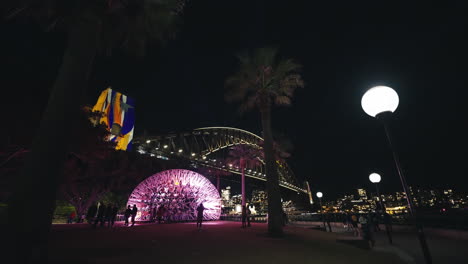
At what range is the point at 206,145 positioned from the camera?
78.9 m

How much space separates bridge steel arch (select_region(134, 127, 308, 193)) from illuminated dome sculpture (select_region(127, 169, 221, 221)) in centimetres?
3747

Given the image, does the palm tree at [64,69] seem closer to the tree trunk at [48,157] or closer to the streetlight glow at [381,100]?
the tree trunk at [48,157]

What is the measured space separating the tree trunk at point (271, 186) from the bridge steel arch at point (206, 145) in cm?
4939

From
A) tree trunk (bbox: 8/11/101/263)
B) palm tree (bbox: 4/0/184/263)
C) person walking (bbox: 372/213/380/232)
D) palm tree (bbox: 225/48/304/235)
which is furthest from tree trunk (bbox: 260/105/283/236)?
tree trunk (bbox: 8/11/101/263)

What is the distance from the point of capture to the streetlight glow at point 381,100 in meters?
4.45

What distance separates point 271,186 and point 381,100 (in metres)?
8.41

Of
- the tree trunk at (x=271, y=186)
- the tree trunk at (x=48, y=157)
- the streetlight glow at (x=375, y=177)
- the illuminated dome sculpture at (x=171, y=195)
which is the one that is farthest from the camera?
the illuminated dome sculpture at (x=171, y=195)

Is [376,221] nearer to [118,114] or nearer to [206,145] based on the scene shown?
[118,114]

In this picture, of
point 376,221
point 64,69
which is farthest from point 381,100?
point 376,221

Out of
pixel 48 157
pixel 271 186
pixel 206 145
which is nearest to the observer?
pixel 48 157

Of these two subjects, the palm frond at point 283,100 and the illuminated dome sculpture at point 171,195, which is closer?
the palm frond at point 283,100

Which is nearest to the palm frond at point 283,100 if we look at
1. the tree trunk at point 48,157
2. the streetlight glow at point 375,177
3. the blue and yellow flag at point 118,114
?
the streetlight glow at point 375,177

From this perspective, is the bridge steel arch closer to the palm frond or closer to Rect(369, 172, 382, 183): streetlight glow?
the palm frond

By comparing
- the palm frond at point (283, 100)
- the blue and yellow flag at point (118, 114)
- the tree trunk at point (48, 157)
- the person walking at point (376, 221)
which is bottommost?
the person walking at point (376, 221)
